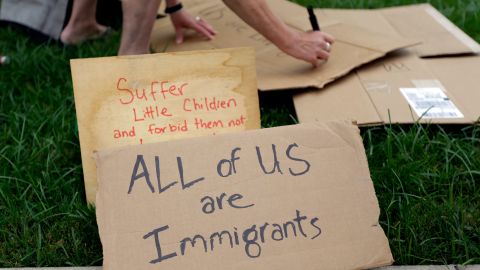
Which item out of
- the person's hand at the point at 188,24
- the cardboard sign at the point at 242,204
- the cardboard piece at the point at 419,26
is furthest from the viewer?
the person's hand at the point at 188,24

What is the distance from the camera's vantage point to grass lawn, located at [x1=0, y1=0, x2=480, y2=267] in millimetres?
1613

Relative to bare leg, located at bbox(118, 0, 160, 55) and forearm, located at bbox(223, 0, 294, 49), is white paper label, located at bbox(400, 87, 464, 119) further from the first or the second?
bare leg, located at bbox(118, 0, 160, 55)

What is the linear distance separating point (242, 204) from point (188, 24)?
4.16ft

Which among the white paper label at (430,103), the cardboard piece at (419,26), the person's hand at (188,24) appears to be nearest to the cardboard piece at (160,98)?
the white paper label at (430,103)

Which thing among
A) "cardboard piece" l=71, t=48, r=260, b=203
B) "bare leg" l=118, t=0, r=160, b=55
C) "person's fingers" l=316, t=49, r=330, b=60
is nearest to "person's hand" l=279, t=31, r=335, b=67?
"person's fingers" l=316, t=49, r=330, b=60

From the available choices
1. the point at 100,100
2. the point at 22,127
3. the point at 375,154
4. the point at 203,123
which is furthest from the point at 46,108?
the point at 375,154

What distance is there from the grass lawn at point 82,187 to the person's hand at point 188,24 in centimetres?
45

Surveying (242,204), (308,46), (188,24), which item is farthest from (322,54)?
(242,204)

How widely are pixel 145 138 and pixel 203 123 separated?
163 mm

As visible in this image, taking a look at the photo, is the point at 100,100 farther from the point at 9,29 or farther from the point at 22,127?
the point at 9,29

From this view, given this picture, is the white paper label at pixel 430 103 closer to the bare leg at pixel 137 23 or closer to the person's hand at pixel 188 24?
the person's hand at pixel 188 24

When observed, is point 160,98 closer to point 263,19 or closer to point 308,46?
point 263,19

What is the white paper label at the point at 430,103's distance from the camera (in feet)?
6.64

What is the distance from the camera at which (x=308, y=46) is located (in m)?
2.16
